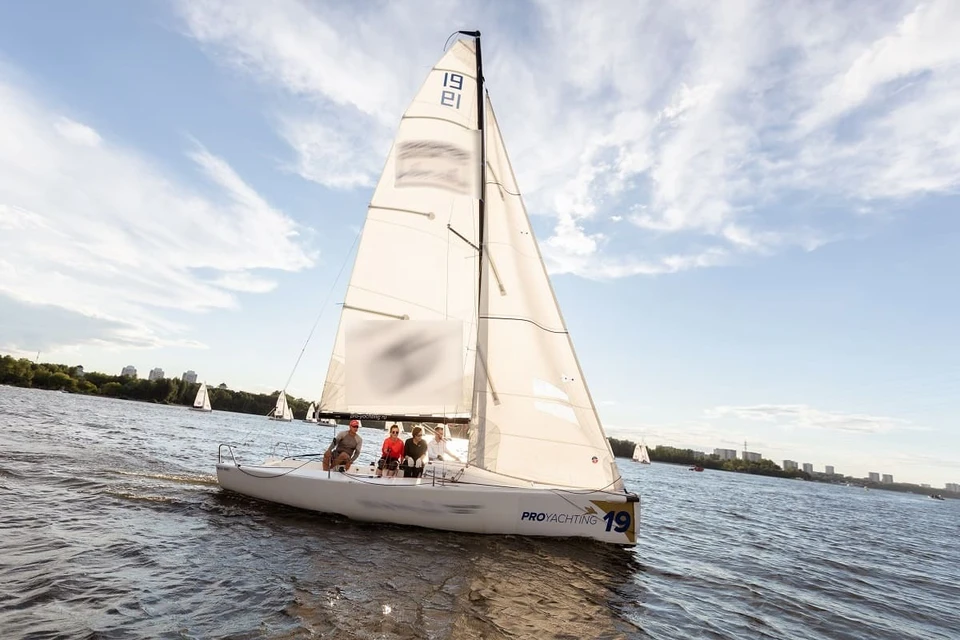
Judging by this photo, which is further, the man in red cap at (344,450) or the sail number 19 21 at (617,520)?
the man in red cap at (344,450)

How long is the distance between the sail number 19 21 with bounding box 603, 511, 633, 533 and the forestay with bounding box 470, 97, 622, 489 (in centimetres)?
56

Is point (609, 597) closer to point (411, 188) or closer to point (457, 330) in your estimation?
point (457, 330)

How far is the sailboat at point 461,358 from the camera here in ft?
34.0

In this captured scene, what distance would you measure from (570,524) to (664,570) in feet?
8.63

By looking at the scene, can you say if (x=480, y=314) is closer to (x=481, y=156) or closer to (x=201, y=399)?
(x=481, y=156)

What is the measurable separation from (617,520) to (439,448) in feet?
19.1

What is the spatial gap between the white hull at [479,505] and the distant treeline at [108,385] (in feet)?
354

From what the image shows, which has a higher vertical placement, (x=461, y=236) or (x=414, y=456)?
(x=461, y=236)

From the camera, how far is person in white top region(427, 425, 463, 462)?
13.9m

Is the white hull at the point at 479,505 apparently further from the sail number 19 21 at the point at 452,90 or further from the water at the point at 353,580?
the sail number 19 21 at the point at 452,90

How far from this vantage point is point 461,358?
12.2 metres

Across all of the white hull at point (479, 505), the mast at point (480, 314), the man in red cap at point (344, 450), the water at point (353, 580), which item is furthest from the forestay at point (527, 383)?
the man in red cap at point (344, 450)

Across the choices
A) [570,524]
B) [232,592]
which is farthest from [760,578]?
[232,592]

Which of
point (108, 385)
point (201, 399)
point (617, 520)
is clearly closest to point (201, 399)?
point (201, 399)
